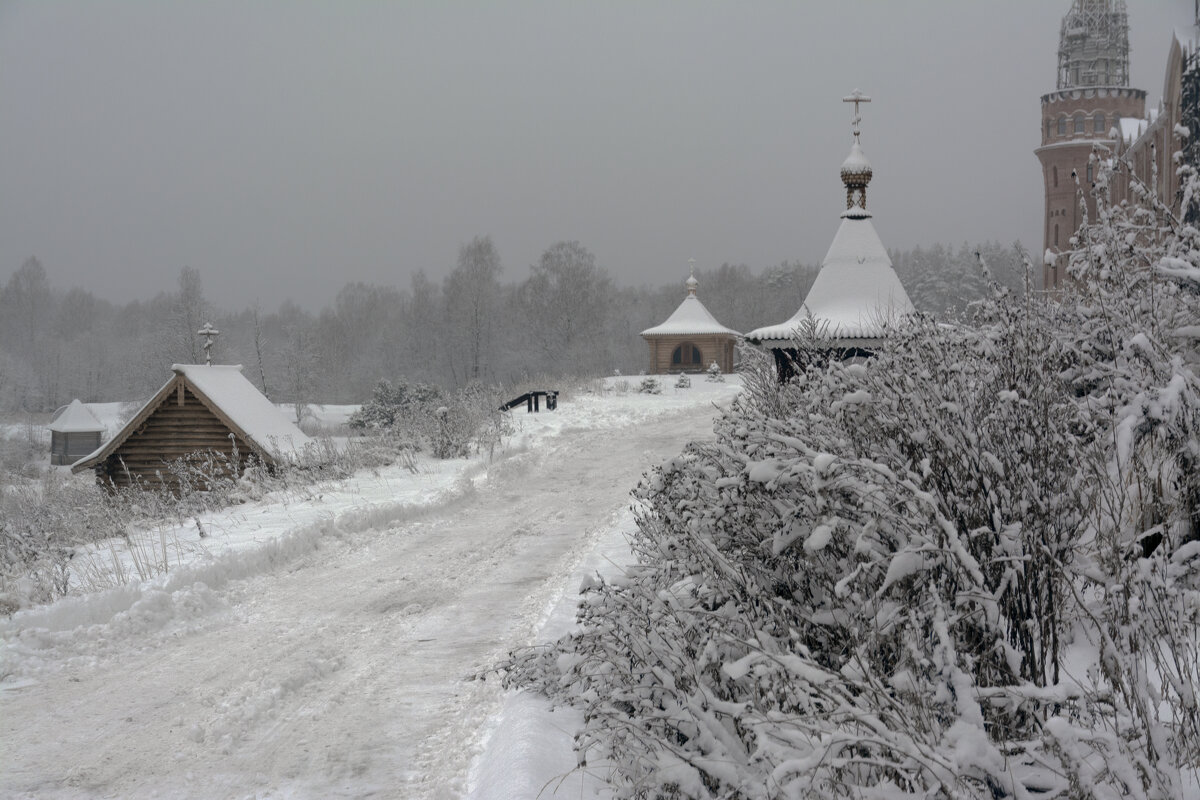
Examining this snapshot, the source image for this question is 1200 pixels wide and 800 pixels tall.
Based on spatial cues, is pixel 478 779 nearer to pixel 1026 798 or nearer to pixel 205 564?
pixel 1026 798

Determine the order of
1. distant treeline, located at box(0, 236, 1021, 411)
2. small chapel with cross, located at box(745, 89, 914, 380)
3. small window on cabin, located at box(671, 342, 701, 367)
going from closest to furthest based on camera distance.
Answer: small chapel with cross, located at box(745, 89, 914, 380) → small window on cabin, located at box(671, 342, 701, 367) → distant treeline, located at box(0, 236, 1021, 411)

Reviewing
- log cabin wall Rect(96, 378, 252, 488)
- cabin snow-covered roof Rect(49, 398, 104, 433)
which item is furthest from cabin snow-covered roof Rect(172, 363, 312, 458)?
cabin snow-covered roof Rect(49, 398, 104, 433)

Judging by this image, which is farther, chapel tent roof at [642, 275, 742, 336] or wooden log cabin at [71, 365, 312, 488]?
chapel tent roof at [642, 275, 742, 336]

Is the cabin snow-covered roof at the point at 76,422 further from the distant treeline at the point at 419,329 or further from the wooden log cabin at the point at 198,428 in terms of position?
the wooden log cabin at the point at 198,428

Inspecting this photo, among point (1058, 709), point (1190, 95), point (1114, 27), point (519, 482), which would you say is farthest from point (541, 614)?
point (1114, 27)

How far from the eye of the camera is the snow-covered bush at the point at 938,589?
244 centimetres

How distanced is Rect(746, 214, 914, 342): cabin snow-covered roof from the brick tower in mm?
37971

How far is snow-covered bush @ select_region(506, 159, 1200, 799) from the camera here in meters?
2.44

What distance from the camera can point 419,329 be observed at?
77125 mm

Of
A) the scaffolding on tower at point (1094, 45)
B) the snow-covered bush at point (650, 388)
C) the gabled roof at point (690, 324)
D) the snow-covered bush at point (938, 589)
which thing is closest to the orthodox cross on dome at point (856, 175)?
the snow-covered bush at point (938, 589)

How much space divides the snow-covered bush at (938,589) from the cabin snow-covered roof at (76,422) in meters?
54.8

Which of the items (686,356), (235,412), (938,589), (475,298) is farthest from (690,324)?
(938,589)

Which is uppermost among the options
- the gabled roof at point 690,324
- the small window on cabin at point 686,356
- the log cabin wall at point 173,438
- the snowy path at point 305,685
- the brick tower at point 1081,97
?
the brick tower at point 1081,97

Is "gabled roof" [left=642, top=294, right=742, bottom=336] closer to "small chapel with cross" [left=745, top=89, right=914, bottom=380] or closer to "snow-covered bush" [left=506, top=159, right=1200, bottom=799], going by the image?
"small chapel with cross" [left=745, top=89, right=914, bottom=380]
